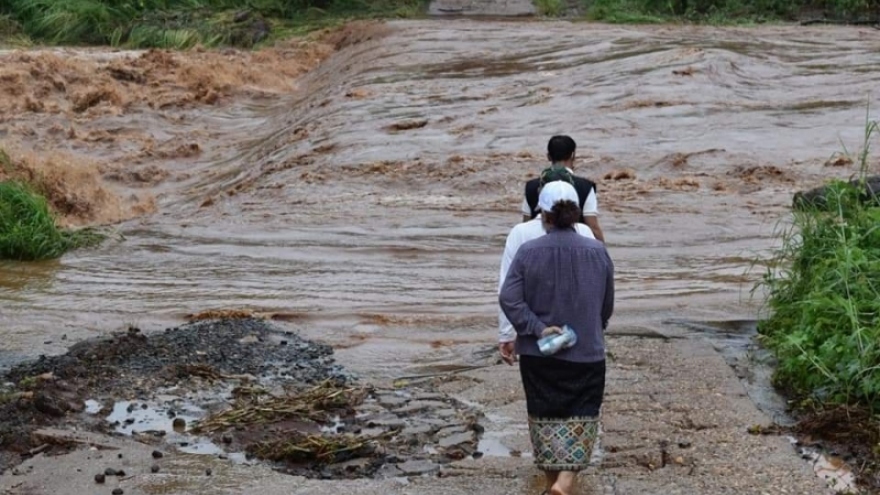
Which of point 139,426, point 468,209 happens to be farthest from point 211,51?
point 139,426

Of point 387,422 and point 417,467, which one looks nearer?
point 417,467

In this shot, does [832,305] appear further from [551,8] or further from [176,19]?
[176,19]

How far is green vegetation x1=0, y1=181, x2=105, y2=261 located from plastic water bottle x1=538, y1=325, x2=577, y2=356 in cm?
847

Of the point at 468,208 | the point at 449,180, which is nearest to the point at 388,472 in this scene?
the point at 468,208

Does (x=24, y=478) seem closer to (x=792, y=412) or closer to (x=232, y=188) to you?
(x=792, y=412)

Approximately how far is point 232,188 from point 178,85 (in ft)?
31.5

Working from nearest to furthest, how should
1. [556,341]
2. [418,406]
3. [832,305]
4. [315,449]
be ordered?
[556,341]
[315,449]
[418,406]
[832,305]

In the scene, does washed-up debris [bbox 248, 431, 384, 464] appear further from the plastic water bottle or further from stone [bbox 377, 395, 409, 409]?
the plastic water bottle

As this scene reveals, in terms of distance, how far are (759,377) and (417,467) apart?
2.46 metres

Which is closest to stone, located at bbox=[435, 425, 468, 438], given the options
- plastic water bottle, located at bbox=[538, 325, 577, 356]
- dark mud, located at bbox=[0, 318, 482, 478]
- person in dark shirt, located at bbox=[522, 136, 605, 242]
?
dark mud, located at bbox=[0, 318, 482, 478]

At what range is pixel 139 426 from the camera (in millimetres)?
7445

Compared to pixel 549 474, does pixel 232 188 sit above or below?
below

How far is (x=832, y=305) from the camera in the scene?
7938 mm

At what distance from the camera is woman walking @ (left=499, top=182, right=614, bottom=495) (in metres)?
5.93
